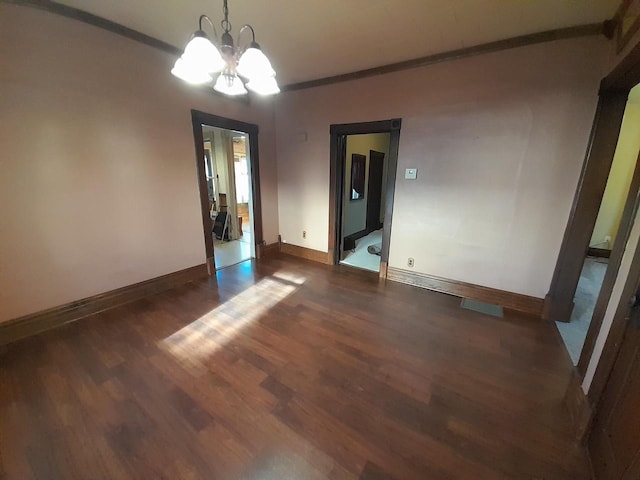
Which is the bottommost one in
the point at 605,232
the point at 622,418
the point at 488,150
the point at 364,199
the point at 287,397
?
the point at 287,397

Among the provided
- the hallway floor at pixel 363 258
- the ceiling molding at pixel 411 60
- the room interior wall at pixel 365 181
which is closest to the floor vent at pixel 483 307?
the hallway floor at pixel 363 258

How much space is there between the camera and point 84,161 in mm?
2189

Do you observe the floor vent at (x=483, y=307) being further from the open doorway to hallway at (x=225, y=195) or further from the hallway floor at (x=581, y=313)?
the open doorway to hallway at (x=225, y=195)

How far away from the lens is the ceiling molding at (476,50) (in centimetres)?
201

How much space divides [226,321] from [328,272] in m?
1.64

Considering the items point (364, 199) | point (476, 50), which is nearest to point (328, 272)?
point (364, 199)

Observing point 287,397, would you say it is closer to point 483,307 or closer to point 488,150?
point 483,307

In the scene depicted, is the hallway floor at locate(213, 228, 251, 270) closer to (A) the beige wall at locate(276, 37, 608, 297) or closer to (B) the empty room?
(B) the empty room

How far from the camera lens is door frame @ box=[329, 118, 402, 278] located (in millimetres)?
3006

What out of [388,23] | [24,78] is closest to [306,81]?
[388,23]

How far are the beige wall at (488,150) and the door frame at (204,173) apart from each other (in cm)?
117

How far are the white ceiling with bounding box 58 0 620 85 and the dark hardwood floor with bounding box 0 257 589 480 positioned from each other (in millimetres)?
2610

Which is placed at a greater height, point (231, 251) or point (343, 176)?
point (343, 176)

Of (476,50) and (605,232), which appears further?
(605,232)
